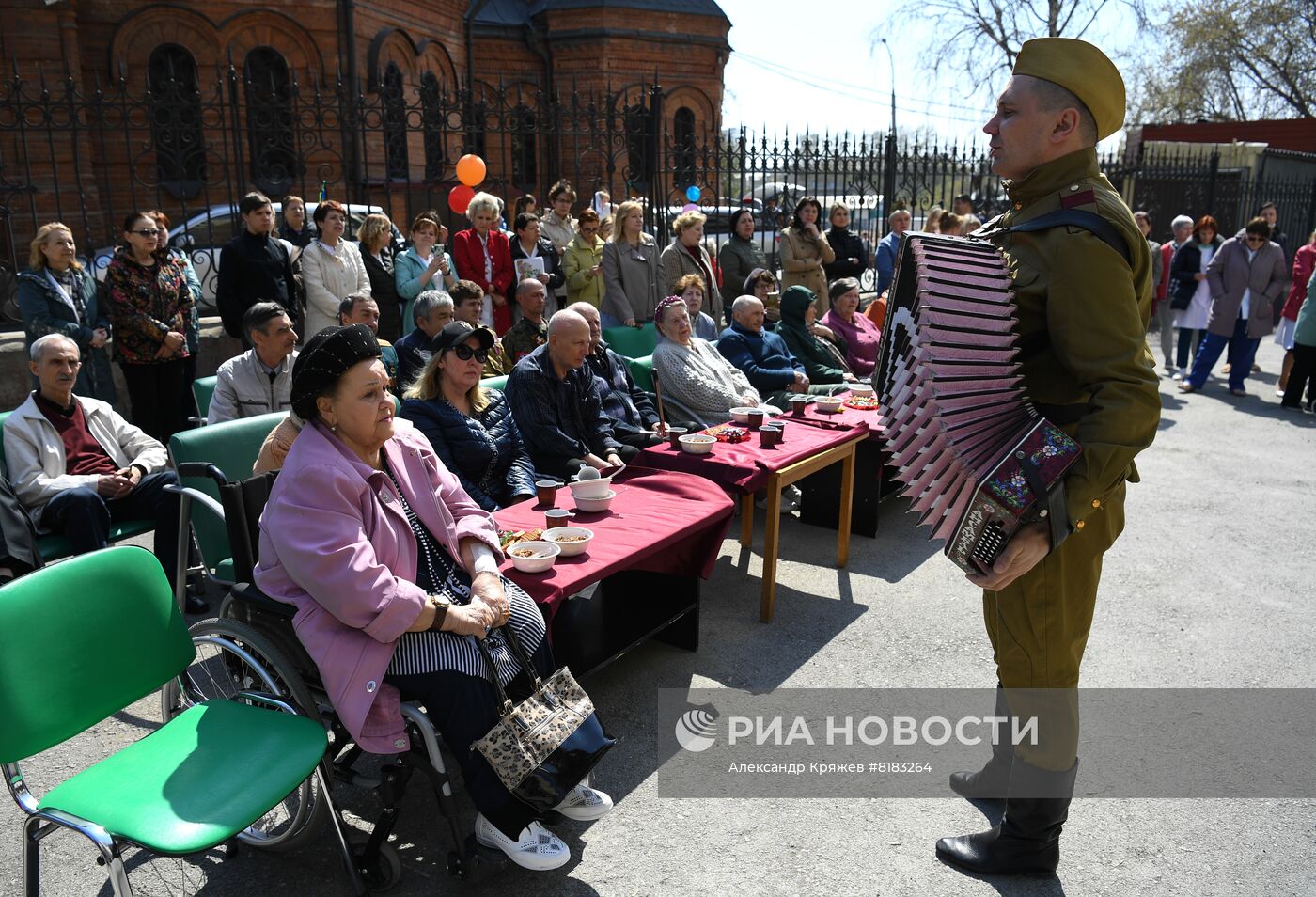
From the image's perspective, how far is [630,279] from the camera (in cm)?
780

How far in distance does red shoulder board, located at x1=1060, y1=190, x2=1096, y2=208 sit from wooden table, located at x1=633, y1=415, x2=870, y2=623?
2305 mm

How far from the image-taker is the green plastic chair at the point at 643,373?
6.26 m

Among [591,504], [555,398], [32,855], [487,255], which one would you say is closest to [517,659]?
[591,504]

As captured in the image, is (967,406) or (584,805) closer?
(967,406)

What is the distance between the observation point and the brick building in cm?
797

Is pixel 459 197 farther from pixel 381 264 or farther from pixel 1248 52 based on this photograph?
pixel 1248 52

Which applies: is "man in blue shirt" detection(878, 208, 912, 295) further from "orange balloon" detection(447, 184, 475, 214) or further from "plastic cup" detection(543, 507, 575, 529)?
"plastic cup" detection(543, 507, 575, 529)

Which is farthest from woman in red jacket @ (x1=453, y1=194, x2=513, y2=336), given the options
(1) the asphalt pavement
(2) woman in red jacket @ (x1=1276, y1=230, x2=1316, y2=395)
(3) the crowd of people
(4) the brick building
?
(2) woman in red jacket @ (x1=1276, y1=230, x2=1316, y2=395)

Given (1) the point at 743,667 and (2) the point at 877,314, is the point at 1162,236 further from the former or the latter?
(1) the point at 743,667

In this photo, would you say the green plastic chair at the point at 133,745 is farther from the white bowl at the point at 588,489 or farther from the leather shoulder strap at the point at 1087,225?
the leather shoulder strap at the point at 1087,225

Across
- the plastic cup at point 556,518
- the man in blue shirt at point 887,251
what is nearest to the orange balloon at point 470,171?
the man in blue shirt at point 887,251

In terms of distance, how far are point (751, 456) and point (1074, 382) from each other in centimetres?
233

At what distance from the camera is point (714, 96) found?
24.7 metres

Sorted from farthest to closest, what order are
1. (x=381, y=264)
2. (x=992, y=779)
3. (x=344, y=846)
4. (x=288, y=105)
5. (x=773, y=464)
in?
1. (x=288, y=105)
2. (x=381, y=264)
3. (x=773, y=464)
4. (x=992, y=779)
5. (x=344, y=846)
